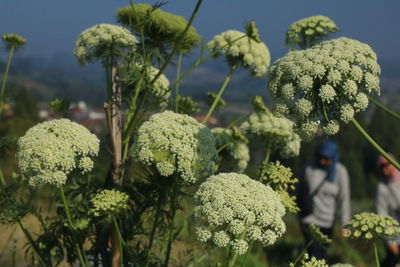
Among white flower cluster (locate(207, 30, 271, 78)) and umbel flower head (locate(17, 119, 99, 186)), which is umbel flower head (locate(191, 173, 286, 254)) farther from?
white flower cluster (locate(207, 30, 271, 78))

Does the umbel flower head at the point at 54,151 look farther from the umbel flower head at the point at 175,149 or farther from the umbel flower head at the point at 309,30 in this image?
the umbel flower head at the point at 309,30

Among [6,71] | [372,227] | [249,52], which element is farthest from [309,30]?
[6,71]

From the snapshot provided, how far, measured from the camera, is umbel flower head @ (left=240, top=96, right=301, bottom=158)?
335 cm

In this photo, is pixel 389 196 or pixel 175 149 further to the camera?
pixel 389 196

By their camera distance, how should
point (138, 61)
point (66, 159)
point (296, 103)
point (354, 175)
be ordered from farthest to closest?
point (354, 175) → point (138, 61) → point (66, 159) → point (296, 103)

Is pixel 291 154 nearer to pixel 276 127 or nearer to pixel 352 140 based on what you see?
pixel 276 127

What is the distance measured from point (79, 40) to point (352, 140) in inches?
3623

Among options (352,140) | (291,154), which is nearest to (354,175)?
(352,140)

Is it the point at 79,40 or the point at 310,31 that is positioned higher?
the point at 310,31

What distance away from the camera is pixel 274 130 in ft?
11.0

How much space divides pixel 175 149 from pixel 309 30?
1361mm

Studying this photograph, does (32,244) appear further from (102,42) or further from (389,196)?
(389,196)

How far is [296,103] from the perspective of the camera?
7.14ft

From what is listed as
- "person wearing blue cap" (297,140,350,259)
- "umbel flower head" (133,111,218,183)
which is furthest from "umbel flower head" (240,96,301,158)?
"person wearing blue cap" (297,140,350,259)
